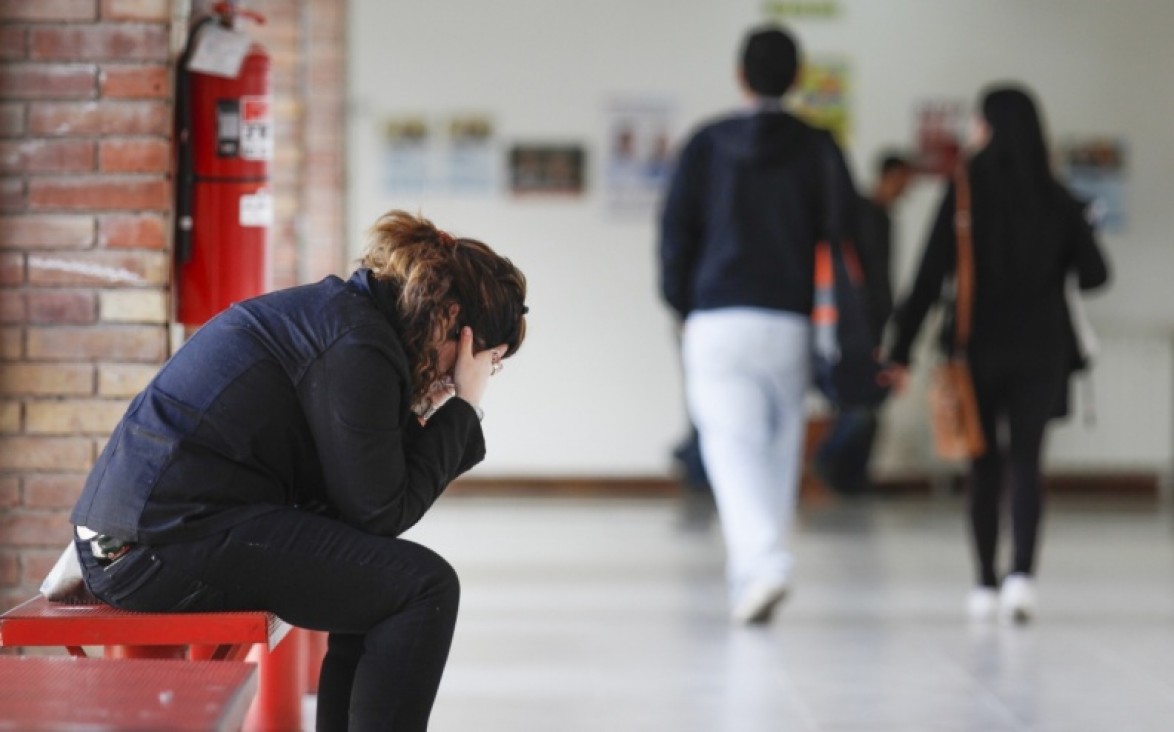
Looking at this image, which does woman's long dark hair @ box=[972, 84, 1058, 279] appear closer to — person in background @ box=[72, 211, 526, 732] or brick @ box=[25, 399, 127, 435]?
brick @ box=[25, 399, 127, 435]

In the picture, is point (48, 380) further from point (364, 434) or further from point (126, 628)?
point (364, 434)

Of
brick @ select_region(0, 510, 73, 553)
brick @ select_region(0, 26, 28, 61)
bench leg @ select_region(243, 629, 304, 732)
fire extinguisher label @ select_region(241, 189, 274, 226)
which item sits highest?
brick @ select_region(0, 26, 28, 61)

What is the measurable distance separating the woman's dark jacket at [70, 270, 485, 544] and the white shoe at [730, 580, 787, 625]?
99.9 inches

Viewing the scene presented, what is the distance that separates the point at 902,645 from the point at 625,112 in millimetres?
4990

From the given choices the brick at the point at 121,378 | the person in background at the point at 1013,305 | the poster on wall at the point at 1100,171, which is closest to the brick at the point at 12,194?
the brick at the point at 121,378

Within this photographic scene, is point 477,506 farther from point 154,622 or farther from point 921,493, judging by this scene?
point 154,622

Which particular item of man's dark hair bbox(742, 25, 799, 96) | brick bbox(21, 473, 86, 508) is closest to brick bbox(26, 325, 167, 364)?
brick bbox(21, 473, 86, 508)

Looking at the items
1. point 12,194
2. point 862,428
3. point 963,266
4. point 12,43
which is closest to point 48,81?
point 12,43

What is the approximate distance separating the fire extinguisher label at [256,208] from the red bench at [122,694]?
1.53m

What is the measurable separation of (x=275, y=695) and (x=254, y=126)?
1106 mm

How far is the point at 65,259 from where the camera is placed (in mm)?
3406

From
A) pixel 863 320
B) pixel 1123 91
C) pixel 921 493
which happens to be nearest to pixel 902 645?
pixel 863 320

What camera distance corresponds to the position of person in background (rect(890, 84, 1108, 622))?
4996mm

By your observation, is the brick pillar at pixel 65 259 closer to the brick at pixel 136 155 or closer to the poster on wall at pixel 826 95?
the brick at pixel 136 155
